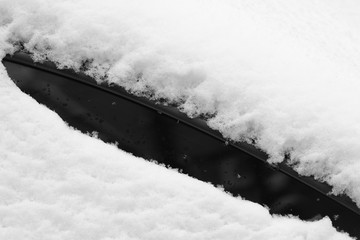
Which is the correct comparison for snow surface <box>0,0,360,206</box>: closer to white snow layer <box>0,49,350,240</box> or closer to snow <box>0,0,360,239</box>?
snow <box>0,0,360,239</box>

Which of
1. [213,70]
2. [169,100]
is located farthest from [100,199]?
[213,70]

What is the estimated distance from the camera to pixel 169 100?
1274 millimetres

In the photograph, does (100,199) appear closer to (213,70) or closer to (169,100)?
(169,100)

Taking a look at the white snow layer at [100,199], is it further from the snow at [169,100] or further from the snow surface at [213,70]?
the snow surface at [213,70]

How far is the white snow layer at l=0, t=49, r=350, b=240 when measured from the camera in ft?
3.69

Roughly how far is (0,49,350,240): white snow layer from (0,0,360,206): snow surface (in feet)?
0.68

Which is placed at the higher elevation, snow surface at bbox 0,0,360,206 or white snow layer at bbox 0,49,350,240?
snow surface at bbox 0,0,360,206

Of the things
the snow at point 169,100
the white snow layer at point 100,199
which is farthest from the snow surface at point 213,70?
the white snow layer at point 100,199

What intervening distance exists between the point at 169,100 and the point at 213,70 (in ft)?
0.57

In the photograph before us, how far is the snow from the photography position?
1143 mm

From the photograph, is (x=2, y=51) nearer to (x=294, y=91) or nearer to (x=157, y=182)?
(x=157, y=182)

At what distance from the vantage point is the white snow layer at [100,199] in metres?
1.13

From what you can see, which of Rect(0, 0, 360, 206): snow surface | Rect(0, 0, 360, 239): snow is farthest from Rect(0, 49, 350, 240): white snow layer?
Rect(0, 0, 360, 206): snow surface

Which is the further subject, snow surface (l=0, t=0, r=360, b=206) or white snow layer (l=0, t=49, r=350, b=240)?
snow surface (l=0, t=0, r=360, b=206)
